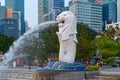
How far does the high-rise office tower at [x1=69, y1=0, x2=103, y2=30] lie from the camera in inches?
5097

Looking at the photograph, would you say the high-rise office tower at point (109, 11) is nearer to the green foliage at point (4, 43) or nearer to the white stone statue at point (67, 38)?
the green foliage at point (4, 43)

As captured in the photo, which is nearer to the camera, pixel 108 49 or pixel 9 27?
pixel 108 49

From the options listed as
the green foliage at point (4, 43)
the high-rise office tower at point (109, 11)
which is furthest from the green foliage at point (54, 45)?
the high-rise office tower at point (109, 11)

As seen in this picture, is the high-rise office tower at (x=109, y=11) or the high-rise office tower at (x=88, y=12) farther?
the high-rise office tower at (x=109, y=11)

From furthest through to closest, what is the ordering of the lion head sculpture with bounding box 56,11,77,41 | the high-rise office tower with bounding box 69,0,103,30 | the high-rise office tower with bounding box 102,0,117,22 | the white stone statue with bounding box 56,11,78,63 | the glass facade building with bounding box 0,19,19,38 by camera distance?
1. the high-rise office tower with bounding box 102,0,117,22
2. the high-rise office tower with bounding box 69,0,103,30
3. the glass facade building with bounding box 0,19,19,38
4. the lion head sculpture with bounding box 56,11,77,41
5. the white stone statue with bounding box 56,11,78,63

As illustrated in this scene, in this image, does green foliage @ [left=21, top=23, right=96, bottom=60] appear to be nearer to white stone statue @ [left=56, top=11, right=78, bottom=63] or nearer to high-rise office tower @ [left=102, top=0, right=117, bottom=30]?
white stone statue @ [left=56, top=11, right=78, bottom=63]

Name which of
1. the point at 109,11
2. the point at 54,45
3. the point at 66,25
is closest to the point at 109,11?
the point at 109,11

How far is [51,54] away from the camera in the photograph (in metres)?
50.3

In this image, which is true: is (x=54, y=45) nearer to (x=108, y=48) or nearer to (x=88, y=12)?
(x=108, y=48)

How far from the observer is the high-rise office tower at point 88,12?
129 meters

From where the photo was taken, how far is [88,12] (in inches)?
5266

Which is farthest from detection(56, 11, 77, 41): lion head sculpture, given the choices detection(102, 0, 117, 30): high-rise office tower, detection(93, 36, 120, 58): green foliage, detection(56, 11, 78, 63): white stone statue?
detection(102, 0, 117, 30): high-rise office tower

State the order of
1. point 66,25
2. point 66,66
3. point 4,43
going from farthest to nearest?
point 4,43 → point 66,25 → point 66,66

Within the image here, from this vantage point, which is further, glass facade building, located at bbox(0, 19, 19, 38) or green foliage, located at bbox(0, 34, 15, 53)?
glass facade building, located at bbox(0, 19, 19, 38)
